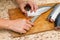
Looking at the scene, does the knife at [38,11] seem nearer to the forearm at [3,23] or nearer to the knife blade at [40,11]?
the knife blade at [40,11]

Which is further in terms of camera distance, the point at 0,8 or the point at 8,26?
the point at 0,8

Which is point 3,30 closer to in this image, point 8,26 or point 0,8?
point 8,26

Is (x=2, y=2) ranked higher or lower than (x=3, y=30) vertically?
higher

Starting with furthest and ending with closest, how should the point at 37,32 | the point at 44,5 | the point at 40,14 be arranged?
the point at 44,5 → the point at 40,14 → the point at 37,32

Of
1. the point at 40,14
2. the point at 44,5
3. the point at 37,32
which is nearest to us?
the point at 37,32

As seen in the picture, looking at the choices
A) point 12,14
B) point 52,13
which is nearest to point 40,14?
point 52,13

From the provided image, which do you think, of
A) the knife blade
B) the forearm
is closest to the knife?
the knife blade

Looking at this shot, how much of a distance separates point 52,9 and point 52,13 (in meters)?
0.08

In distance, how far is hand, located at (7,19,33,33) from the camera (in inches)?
42.8

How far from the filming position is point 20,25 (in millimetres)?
1105

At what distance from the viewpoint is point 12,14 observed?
125 centimetres

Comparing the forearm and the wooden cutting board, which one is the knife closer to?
the wooden cutting board

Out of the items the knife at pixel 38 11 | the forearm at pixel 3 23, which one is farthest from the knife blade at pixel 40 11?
the forearm at pixel 3 23

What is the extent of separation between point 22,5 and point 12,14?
0.31ft
